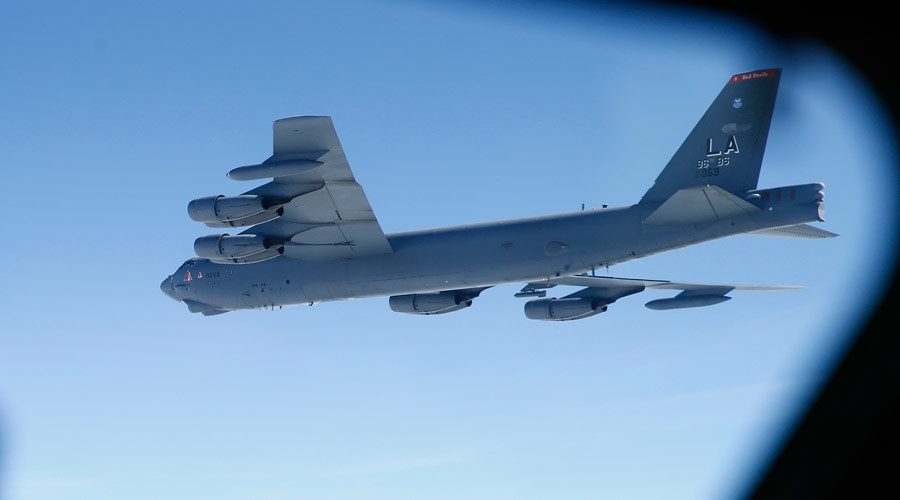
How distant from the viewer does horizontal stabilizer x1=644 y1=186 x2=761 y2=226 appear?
52.1 feet

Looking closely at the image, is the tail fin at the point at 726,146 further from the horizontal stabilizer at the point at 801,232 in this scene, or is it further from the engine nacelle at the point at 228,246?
the engine nacelle at the point at 228,246

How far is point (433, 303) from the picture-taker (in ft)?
75.0

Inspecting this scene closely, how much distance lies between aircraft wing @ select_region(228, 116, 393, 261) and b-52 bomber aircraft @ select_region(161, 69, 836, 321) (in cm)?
3

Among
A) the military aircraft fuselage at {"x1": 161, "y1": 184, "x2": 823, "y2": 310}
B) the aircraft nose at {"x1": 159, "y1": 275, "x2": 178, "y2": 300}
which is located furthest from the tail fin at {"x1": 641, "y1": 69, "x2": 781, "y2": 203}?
the aircraft nose at {"x1": 159, "y1": 275, "x2": 178, "y2": 300}

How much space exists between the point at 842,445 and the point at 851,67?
2456mm

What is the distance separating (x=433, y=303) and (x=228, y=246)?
5812mm

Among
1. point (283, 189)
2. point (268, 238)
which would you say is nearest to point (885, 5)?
point (283, 189)

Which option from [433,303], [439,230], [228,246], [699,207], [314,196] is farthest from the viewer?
[433,303]

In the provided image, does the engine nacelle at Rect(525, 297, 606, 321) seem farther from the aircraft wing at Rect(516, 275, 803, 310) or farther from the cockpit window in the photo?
the cockpit window

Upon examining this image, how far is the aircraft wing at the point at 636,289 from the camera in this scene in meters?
23.1

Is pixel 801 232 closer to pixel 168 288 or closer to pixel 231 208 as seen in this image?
pixel 231 208

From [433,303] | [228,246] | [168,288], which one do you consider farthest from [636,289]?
[168,288]

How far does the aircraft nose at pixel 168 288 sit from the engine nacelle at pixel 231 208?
16.9ft

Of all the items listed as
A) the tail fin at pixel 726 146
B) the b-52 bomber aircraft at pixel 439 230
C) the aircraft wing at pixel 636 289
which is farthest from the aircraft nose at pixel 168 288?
the tail fin at pixel 726 146
